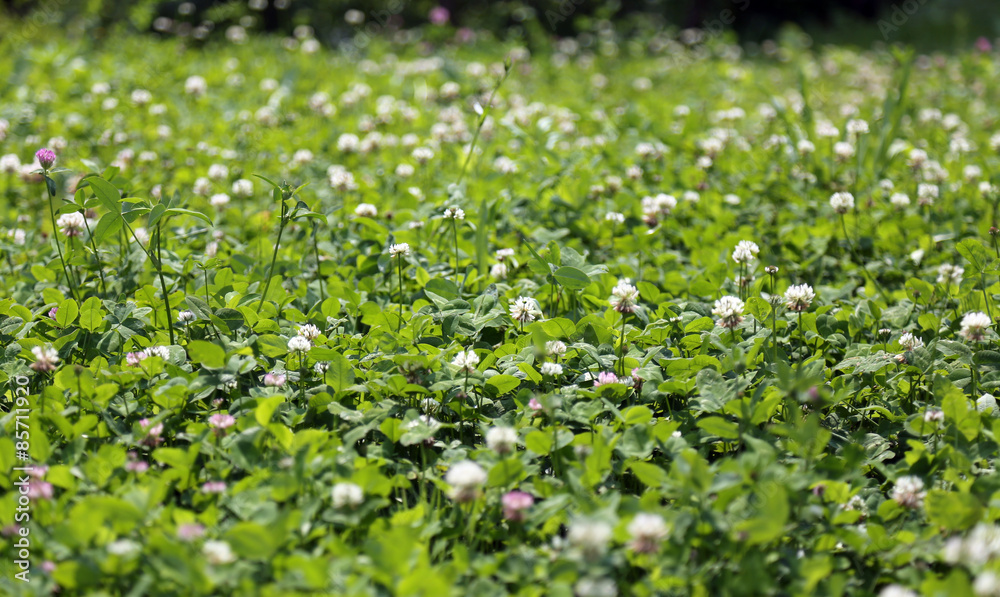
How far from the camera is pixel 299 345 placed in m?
1.74

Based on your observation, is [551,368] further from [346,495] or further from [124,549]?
[124,549]

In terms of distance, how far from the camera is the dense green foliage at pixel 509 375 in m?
1.30

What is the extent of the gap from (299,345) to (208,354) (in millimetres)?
190

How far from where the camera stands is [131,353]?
1795 mm

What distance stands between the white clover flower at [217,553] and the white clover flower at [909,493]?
116 cm

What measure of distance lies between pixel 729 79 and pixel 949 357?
4786 mm

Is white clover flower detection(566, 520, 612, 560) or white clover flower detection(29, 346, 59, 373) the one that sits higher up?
white clover flower detection(566, 520, 612, 560)

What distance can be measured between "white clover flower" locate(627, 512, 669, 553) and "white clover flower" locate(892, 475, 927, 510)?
51 cm

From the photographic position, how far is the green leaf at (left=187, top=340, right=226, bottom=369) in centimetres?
165

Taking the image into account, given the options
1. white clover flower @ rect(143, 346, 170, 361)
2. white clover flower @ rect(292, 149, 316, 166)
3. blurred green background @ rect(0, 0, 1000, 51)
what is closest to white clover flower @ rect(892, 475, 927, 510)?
white clover flower @ rect(143, 346, 170, 361)

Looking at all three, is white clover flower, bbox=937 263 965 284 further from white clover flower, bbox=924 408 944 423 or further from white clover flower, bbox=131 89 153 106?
white clover flower, bbox=131 89 153 106

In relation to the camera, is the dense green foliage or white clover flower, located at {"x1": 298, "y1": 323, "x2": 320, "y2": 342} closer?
the dense green foliage

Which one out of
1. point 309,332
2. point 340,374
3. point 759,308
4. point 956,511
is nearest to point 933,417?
point 956,511

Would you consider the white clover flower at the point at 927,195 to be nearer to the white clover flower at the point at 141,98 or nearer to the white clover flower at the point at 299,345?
the white clover flower at the point at 299,345
